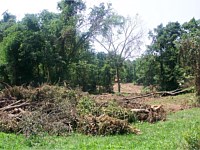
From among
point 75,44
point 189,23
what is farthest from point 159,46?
point 75,44

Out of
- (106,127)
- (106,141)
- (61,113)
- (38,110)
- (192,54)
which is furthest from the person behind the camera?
(192,54)

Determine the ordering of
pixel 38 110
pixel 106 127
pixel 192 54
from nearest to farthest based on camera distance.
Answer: pixel 106 127 < pixel 38 110 < pixel 192 54

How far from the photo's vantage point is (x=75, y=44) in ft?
128

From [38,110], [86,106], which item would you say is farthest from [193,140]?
[86,106]

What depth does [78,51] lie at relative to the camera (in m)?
40.2

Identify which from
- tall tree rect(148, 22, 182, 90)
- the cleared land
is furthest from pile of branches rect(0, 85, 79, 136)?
tall tree rect(148, 22, 182, 90)

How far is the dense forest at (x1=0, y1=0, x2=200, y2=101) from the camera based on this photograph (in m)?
33.7

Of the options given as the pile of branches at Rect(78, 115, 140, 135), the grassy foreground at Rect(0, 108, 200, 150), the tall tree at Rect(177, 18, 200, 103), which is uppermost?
the tall tree at Rect(177, 18, 200, 103)

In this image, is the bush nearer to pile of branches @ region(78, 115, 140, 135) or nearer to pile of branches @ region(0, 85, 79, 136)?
pile of branches @ region(78, 115, 140, 135)

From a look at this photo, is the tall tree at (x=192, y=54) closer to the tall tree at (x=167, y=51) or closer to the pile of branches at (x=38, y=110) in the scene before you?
the pile of branches at (x=38, y=110)

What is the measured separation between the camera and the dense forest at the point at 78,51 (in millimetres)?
33656

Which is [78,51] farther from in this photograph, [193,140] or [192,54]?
[193,140]

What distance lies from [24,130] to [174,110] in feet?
33.0

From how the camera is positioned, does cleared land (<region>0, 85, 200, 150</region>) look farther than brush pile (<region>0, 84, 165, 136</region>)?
No
